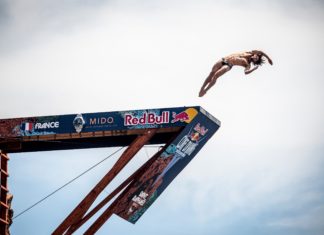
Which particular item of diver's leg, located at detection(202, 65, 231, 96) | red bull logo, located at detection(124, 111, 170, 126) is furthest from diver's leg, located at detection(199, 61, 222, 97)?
red bull logo, located at detection(124, 111, 170, 126)

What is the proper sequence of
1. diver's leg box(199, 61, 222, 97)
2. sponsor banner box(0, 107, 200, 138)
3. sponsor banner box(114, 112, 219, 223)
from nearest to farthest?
diver's leg box(199, 61, 222, 97)
sponsor banner box(114, 112, 219, 223)
sponsor banner box(0, 107, 200, 138)

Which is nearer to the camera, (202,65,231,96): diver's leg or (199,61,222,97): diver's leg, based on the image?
(199,61,222,97): diver's leg

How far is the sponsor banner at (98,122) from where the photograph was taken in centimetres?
4066

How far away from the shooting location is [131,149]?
4066cm

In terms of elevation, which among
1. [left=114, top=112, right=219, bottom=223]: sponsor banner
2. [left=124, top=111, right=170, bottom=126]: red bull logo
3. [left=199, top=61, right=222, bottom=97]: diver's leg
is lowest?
[left=114, top=112, right=219, bottom=223]: sponsor banner

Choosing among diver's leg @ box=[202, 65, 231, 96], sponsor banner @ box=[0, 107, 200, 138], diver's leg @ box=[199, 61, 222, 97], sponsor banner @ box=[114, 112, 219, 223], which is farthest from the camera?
sponsor banner @ box=[0, 107, 200, 138]

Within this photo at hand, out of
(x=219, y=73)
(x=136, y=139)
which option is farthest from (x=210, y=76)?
(x=136, y=139)

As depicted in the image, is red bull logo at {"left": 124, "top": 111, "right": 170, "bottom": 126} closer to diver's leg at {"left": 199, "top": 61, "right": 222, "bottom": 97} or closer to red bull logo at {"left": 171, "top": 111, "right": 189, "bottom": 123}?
red bull logo at {"left": 171, "top": 111, "right": 189, "bottom": 123}

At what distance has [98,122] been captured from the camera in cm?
4125

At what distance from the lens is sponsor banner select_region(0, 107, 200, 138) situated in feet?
133

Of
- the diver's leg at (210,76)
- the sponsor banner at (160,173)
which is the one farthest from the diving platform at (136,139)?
the diver's leg at (210,76)

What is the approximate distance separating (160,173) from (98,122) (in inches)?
145

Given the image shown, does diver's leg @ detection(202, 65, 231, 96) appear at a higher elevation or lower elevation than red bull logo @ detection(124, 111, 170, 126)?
higher

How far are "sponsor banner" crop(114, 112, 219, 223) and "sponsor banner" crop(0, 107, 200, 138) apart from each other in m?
0.27
